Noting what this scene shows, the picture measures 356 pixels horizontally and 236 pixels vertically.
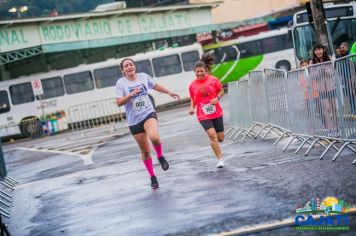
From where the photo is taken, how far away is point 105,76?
3734 cm

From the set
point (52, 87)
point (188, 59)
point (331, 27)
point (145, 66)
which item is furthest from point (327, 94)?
point (188, 59)

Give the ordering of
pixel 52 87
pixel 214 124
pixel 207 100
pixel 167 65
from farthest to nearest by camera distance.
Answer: pixel 167 65, pixel 52 87, pixel 214 124, pixel 207 100

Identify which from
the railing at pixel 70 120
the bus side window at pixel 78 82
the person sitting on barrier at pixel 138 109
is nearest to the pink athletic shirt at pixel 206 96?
the person sitting on barrier at pixel 138 109

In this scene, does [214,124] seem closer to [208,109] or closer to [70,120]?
[208,109]

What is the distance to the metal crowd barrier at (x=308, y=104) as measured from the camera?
880cm

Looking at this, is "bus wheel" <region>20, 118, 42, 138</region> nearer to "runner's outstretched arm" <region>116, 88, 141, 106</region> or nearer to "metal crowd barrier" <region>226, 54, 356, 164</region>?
"metal crowd barrier" <region>226, 54, 356, 164</region>

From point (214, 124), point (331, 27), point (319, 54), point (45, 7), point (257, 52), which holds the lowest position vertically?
point (257, 52)

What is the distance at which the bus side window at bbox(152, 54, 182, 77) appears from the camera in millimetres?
38219

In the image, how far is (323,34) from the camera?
695 inches

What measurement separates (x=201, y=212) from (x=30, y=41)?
99.4ft

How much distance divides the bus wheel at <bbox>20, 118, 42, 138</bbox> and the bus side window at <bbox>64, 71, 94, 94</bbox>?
2.50 metres

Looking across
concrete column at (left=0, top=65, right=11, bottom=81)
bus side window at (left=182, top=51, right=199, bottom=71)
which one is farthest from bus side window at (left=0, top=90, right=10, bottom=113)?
bus side window at (left=182, top=51, right=199, bottom=71)

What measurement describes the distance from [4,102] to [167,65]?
940 centimetres

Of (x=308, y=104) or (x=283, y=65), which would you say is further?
(x=283, y=65)
